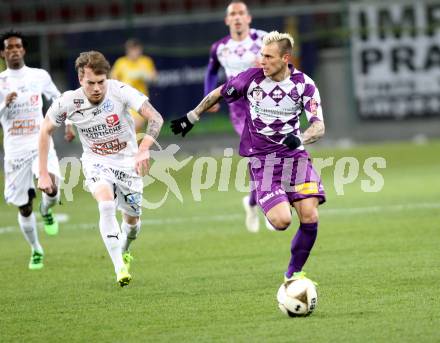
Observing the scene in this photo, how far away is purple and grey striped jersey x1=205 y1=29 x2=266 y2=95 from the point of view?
13.5 meters

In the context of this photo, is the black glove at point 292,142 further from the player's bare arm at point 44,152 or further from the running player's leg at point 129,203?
the player's bare arm at point 44,152

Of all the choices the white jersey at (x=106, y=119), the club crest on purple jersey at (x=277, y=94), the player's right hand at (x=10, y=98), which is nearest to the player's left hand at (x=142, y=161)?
the white jersey at (x=106, y=119)

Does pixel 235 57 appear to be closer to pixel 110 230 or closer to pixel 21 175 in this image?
pixel 21 175

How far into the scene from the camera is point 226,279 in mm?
9789

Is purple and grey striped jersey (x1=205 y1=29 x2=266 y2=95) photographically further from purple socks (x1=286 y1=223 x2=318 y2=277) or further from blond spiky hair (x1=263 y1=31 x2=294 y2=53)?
purple socks (x1=286 y1=223 x2=318 y2=277)

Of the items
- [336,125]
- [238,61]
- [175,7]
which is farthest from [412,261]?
[175,7]

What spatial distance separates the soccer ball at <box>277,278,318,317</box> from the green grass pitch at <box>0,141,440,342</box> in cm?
8

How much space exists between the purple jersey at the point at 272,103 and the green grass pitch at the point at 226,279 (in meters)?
1.26

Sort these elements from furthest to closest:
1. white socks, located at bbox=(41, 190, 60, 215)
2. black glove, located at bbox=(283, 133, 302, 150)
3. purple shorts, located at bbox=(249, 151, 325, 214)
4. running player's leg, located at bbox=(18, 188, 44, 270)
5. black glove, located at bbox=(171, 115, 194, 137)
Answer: white socks, located at bbox=(41, 190, 60, 215)
running player's leg, located at bbox=(18, 188, 44, 270)
black glove, located at bbox=(171, 115, 194, 137)
purple shorts, located at bbox=(249, 151, 325, 214)
black glove, located at bbox=(283, 133, 302, 150)

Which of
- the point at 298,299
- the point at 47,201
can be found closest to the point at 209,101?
the point at 298,299

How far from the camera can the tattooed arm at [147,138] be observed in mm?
8898

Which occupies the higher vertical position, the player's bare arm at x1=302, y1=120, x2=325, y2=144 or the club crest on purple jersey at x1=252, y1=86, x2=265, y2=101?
the club crest on purple jersey at x1=252, y1=86, x2=265, y2=101

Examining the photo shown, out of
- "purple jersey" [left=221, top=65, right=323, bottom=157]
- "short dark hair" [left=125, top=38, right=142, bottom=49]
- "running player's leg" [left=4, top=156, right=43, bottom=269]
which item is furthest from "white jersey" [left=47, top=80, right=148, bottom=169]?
"short dark hair" [left=125, top=38, right=142, bottom=49]

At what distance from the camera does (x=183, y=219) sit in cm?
1509
